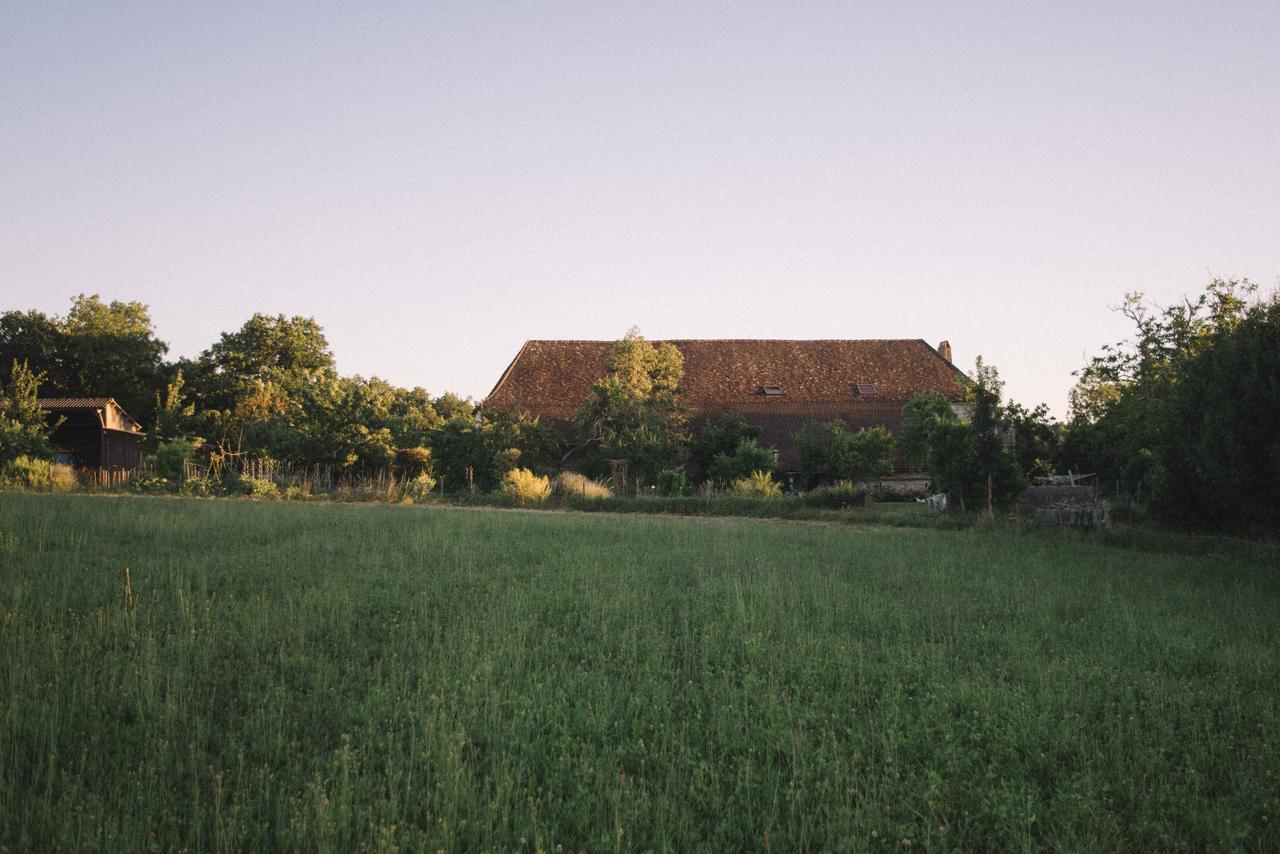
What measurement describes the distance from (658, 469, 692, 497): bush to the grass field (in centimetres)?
1813

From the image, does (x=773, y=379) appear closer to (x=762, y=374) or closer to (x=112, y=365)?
(x=762, y=374)

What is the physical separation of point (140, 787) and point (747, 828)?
319 centimetres

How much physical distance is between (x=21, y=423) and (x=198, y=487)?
10.0 metres

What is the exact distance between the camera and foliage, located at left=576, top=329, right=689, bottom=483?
1257 inches

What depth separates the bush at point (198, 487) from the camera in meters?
23.8

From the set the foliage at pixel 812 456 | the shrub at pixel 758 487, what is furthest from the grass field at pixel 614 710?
the foliage at pixel 812 456

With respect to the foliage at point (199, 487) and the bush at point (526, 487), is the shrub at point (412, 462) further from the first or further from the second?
the foliage at point (199, 487)

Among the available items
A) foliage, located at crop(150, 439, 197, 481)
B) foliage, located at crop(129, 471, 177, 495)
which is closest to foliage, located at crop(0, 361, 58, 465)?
foliage, located at crop(150, 439, 197, 481)

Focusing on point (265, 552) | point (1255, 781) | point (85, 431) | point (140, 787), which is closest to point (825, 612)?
point (1255, 781)

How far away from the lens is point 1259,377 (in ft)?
40.5

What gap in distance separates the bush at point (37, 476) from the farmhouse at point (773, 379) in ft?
61.7

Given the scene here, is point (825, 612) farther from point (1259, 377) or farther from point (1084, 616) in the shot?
point (1259, 377)

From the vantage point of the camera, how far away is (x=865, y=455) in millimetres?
29938

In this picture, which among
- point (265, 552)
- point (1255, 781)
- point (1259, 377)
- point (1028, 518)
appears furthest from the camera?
point (1028, 518)
